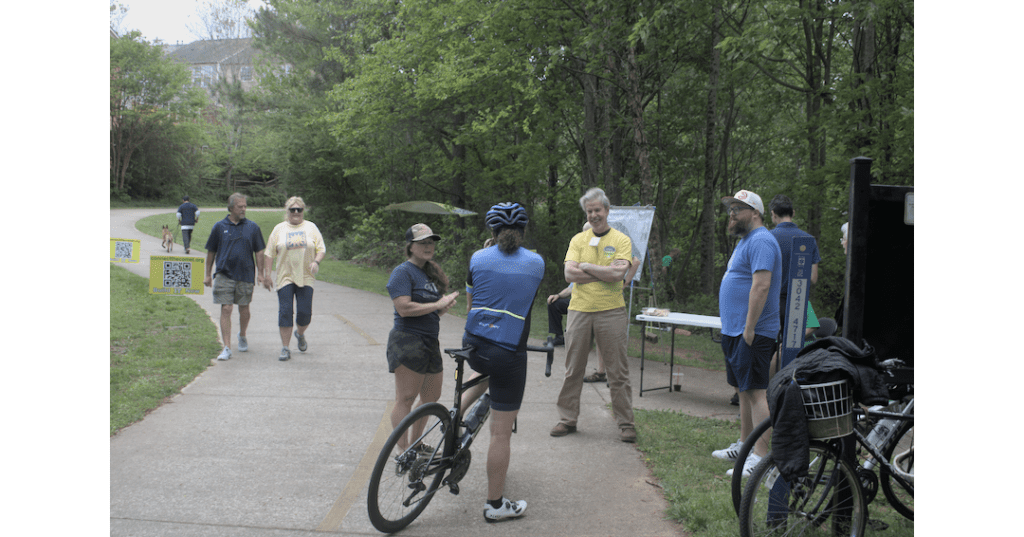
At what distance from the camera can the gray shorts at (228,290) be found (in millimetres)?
7753

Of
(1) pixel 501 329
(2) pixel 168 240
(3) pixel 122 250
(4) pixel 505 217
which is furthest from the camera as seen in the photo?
(2) pixel 168 240

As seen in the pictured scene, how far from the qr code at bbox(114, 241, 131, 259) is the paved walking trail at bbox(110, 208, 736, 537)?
4.67 feet

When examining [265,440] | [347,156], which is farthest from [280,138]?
[265,440]

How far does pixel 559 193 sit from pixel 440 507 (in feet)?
60.7

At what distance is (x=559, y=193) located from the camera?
72.6ft

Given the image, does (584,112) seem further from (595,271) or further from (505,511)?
(505,511)

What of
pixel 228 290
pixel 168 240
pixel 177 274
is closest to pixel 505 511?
pixel 177 274

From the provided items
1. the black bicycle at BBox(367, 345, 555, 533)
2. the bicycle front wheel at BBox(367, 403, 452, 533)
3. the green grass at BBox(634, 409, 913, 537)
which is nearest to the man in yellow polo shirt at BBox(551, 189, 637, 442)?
the green grass at BBox(634, 409, 913, 537)

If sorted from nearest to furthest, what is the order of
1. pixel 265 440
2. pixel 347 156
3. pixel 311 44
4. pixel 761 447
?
pixel 761 447, pixel 265 440, pixel 347 156, pixel 311 44

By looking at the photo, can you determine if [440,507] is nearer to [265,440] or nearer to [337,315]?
[265,440]

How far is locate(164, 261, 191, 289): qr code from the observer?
7.13 meters

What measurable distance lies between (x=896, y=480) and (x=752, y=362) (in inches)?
43.6

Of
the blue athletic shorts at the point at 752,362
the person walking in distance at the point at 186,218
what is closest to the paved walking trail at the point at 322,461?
the blue athletic shorts at the point at 752,362

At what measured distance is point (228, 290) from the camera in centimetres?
777
